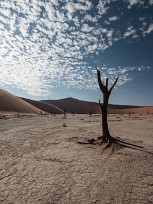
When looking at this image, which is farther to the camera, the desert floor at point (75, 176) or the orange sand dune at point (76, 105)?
the orange sand dune at point (76, 105)

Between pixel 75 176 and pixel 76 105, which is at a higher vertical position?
pixel 76 105

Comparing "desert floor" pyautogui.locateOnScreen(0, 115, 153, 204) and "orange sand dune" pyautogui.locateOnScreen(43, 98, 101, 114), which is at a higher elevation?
"orange sand dune" pyautogui.locateOnScreen(43, 98, 101, 114)

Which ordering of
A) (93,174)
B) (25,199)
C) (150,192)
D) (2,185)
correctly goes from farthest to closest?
(93,174) → (2,185) → (150,192) → (25,199)

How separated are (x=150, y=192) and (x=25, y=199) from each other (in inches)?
112

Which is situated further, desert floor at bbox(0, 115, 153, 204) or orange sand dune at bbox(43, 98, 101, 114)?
orange sand dune at bbox(43, 98, 101, 114)

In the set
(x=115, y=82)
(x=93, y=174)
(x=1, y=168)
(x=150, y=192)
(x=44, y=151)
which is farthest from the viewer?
(x=115, y=82)

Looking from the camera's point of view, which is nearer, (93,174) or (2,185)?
(2,185)

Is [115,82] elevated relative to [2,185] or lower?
elevated

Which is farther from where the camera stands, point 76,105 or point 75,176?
point 76,105

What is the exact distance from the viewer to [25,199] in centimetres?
525

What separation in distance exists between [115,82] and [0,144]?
22.8 ft

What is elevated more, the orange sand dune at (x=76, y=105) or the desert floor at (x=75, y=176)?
the orange sand dune at (x=76, y=105)

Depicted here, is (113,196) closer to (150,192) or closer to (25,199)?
(150,192)

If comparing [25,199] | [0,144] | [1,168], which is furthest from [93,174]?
[0,144]
